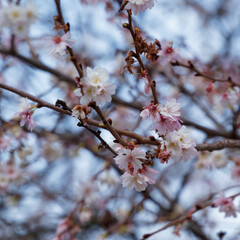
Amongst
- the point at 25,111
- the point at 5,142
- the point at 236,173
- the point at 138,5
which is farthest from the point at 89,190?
the point at 138,5

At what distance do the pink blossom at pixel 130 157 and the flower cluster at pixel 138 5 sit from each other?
0.63m

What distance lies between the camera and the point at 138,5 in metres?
1.42

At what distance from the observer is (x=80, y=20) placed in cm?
454

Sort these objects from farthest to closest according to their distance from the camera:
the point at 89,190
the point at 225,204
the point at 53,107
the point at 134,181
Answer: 1. the point at 89,190
2. the point at 225,204
3. the point at 53,107
4. the point at 134,181

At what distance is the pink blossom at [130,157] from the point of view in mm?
1322

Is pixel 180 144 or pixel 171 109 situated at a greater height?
pixel 171 109

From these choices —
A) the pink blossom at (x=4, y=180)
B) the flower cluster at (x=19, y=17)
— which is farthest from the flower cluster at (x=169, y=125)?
the pink blossom at (x=4, y=180)

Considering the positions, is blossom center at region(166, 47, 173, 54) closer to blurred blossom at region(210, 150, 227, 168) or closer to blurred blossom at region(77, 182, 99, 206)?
blurred blossom at region(210, 150, 227, 168)

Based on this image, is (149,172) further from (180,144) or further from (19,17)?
(19,17)

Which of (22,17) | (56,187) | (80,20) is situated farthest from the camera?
(56,187)

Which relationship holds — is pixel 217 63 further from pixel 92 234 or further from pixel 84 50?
pixel 92 234

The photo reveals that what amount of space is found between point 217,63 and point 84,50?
2.26 metres

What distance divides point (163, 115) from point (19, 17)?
204 centimetres

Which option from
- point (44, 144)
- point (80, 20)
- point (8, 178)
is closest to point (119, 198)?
point (44, 144)
